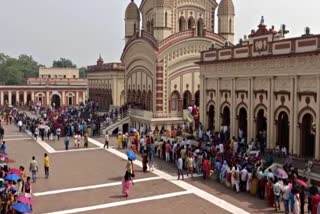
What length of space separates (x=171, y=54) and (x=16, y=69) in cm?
8560

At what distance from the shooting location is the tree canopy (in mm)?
111994

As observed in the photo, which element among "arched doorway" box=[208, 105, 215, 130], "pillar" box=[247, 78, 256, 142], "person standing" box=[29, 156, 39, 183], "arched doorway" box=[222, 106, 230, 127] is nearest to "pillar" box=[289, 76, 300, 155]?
"pillar" box=[247, 78, 256, 142]

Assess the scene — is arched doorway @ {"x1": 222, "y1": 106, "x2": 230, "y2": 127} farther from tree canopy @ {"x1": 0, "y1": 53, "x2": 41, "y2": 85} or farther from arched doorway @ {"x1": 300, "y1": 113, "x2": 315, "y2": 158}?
tree canopy @ {"x1": 0, "y1": 53, "x2": 41, "y2": 85}

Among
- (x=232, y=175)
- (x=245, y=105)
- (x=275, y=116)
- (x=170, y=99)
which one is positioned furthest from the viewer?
(x=170, y=99)

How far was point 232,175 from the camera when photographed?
19734 millimetres

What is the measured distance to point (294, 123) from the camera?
23.1m

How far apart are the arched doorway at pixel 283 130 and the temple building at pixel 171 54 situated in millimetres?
12924

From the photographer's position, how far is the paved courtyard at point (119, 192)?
17375 millimetres

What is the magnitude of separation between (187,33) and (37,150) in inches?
669

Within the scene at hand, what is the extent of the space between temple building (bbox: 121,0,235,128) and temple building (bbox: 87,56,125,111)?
Answer: 847cm

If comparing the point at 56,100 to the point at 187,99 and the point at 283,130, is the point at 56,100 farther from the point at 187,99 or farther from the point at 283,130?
the point at 283,130

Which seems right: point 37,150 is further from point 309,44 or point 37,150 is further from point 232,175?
point 309,44

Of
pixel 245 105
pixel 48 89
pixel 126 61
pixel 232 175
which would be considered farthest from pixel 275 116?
pixel 48 89

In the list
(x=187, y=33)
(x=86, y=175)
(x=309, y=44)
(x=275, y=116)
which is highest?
(x=187, y=33)
